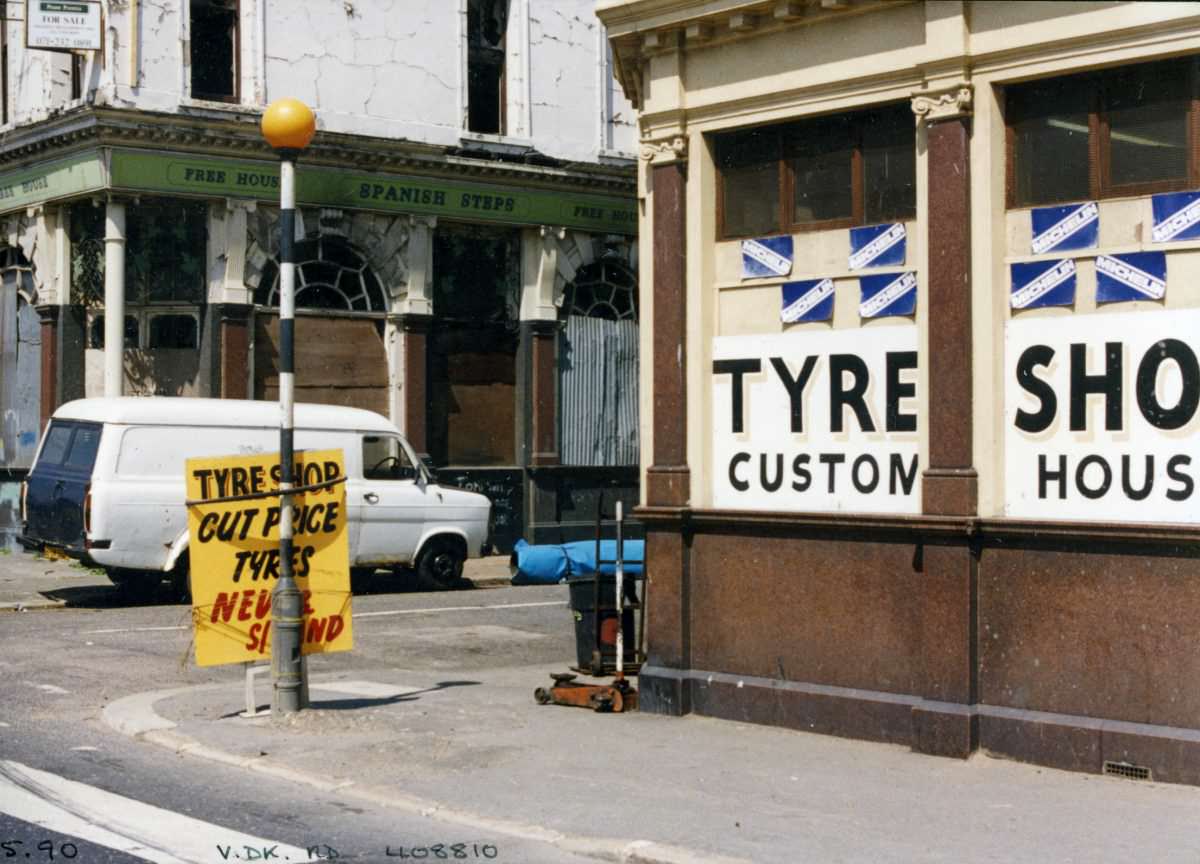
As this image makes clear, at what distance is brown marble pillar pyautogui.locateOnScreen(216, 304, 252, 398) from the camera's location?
2447cm

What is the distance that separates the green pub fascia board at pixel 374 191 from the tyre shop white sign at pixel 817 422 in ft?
46.8

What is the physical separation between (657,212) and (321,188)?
14.3 meters

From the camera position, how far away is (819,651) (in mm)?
11234

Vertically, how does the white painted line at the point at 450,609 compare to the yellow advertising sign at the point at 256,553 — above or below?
below

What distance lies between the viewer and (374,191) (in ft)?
85.7

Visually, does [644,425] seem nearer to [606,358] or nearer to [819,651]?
[819,651]

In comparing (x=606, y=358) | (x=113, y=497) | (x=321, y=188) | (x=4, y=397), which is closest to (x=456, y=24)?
(x=321, y=188)

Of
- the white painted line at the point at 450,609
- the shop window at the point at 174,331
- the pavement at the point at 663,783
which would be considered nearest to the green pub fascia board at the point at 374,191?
the shop window at the point at 174,331

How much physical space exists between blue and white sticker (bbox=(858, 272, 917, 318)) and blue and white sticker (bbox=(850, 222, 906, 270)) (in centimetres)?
10

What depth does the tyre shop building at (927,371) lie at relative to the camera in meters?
9.81

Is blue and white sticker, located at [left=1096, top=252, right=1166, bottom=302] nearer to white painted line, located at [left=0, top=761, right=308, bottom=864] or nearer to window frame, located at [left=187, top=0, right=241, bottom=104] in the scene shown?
white painted line, located at [left=0, top=761, right=308, bottom=864]

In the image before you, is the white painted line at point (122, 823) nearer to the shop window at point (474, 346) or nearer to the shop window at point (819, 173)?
the shop window at point (819, 173)

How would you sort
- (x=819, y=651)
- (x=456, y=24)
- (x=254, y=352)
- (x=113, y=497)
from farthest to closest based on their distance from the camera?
(x=456, y=24)
(x=254, y=352)
(x=113, y=497)
(x=819, y=651)

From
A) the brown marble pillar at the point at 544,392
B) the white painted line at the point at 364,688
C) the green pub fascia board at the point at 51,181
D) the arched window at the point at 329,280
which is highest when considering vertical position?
the green pub fascia board at the point at 51,181
